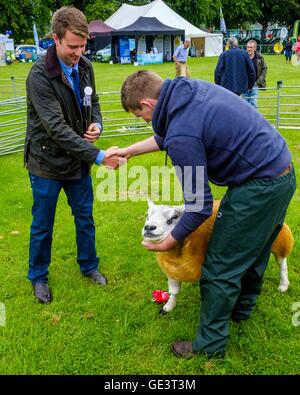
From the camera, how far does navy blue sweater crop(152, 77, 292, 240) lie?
100 inches

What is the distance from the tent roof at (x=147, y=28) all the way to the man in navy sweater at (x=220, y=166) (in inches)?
1213

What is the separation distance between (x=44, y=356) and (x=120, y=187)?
3.90m

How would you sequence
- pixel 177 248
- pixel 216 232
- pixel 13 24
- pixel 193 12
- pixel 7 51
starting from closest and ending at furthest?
pixel 216 232, pixel 177 248, pixel 7 51, pixel 13 24, pixel 193 12

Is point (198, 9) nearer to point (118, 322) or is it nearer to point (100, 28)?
point (100, 28)

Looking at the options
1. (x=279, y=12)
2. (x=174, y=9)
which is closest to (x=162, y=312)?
(x=174, y=9)

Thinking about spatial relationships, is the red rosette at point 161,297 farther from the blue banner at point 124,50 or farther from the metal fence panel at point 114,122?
the blue banner at point 124,50

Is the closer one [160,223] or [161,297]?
[160,223]

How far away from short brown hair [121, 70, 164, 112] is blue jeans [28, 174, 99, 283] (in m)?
1.43

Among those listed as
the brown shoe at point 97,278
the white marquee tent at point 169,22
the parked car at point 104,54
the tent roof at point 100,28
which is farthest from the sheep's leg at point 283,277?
the tent roof at point 100,28

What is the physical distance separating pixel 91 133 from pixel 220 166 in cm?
161

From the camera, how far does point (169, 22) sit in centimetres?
3462
